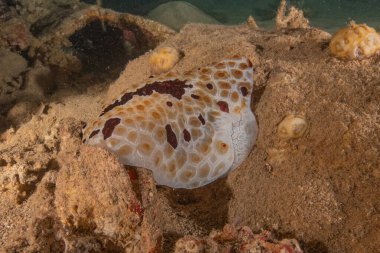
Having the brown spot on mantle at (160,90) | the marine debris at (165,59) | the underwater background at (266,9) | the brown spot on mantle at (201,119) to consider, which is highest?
the brown spot on mantle at (160,90)

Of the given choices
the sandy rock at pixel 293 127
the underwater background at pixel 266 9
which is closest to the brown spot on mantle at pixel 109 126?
the sandy rock at pixel 293 127

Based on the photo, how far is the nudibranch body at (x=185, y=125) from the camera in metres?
2.67

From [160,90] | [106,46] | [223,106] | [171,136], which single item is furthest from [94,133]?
[106,46]

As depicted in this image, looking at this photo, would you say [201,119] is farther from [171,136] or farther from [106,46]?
[106,46]

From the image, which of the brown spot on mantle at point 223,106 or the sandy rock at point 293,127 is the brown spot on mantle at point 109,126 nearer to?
the brown spot on mantle at point 223,106

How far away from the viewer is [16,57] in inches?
239

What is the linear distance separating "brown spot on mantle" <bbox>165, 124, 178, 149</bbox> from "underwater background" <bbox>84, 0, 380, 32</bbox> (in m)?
13.6

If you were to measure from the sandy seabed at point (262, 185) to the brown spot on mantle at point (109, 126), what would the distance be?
0.27m

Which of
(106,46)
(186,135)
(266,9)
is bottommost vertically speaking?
(266,9)

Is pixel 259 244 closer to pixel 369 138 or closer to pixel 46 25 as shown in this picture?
pixel 369 138

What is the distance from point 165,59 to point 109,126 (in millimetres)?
2037

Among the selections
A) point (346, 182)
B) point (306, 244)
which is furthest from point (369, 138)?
point (306, 244)

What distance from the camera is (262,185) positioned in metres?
3.32

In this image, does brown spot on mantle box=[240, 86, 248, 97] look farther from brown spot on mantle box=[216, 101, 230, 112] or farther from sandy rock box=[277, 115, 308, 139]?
sandy rock box=[277, 115, 308, 139]
